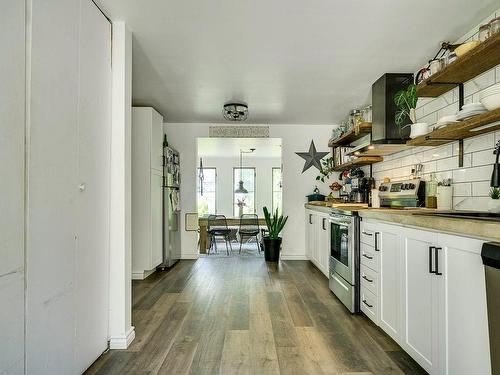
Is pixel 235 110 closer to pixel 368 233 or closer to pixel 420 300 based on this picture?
pixel 368 233

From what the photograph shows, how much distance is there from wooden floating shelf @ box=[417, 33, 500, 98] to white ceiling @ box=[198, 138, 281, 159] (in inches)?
152

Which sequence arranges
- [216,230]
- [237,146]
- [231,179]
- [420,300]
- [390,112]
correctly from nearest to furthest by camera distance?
1. [420,300]
2. [390,112]
3. [216,230]
4. [237,146]
5. [231,179]

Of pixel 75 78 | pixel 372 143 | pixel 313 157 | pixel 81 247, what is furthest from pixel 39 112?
pixel 313 157

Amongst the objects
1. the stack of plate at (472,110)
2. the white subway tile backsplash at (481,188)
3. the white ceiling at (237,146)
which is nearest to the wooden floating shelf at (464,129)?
the stack of plate at (472,110)

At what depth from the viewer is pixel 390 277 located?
7.12 feet

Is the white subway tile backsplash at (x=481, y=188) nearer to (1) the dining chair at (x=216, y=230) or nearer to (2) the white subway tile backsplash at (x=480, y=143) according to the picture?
(2) the white subway tile backsplash at (x=480, y=143)

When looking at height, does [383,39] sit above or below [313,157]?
above

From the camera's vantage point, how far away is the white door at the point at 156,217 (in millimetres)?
4145

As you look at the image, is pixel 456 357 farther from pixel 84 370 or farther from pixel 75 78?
pixel 75 78

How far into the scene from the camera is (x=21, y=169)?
1322 millimetres

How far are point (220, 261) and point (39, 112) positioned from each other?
4021 millimetres

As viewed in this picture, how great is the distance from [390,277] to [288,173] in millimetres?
3347

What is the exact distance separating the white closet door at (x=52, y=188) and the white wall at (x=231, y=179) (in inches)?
326

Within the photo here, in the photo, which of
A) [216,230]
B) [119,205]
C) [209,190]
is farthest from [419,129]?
[209,190]
